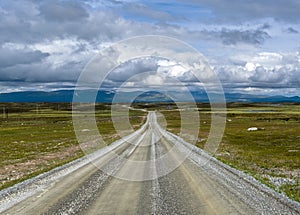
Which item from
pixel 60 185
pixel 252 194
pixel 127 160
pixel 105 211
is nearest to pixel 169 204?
pixel 105 211

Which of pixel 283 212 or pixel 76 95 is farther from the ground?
pixel 76 95

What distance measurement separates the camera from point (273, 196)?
16.8 meters

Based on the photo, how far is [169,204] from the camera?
597 inches

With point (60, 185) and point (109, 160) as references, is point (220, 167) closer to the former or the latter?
point (109, 160)

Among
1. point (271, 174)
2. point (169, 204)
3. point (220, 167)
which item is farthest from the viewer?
point (220, 167)

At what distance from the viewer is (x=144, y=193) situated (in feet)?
57.1

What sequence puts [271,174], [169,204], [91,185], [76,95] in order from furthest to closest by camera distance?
1. [76,95]
2. [271,174]
3. [91,185]
4. [169,204]

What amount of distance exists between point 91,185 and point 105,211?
5558 millimetres

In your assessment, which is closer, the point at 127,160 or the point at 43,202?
the point at 43,202

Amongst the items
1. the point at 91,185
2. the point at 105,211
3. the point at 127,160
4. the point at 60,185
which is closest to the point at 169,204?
the point at 105,211

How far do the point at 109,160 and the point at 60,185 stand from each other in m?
10.8

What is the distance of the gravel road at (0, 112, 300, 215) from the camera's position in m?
14.3

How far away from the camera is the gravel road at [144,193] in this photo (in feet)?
47.0

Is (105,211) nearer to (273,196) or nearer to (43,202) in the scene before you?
(43,202)
